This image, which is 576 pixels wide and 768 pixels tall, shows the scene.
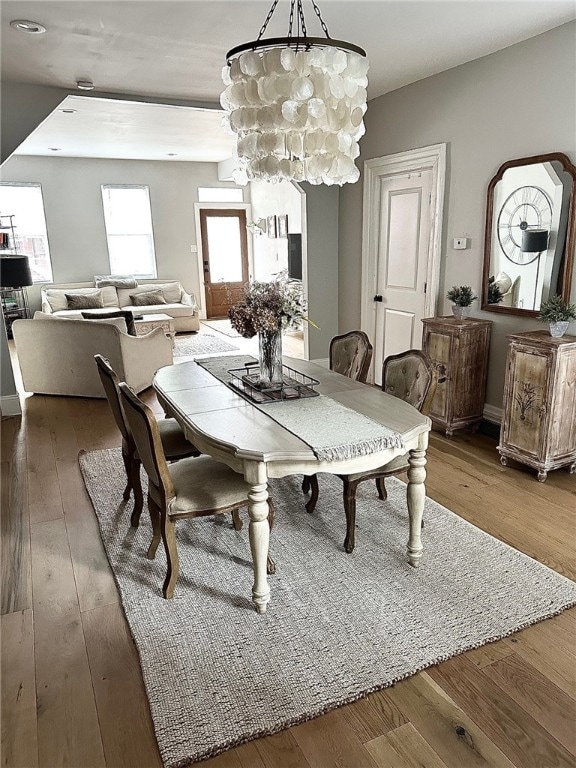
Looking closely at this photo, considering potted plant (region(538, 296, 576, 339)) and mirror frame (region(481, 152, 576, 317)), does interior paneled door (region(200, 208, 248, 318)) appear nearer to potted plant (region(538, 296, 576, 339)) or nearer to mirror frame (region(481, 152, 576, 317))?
mirror frame (region(481, 152, 576, 317))

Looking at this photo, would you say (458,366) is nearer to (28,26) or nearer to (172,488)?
(172,488)

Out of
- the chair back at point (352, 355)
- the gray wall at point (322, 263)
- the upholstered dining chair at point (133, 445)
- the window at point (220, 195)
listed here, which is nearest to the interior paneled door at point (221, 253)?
the window at point (220, 195)

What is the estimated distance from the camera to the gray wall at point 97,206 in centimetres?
876

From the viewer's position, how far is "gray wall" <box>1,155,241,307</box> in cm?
876

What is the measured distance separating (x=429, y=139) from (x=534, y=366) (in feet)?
7.50

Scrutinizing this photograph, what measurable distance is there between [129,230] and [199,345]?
305cm

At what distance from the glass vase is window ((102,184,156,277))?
7.56 m

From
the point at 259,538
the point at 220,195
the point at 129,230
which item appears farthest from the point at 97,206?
the point at 259,538

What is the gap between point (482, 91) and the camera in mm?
3916

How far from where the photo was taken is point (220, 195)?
1013 centimetres

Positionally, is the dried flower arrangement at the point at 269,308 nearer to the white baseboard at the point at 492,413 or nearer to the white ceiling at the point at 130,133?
the white baseboard at the point at 492,413

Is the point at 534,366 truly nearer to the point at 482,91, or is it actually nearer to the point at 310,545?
the point at 310,545

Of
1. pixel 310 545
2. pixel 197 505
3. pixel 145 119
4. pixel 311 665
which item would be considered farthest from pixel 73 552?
pixel 145 119

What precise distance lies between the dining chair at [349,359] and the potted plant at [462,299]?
124 cm
